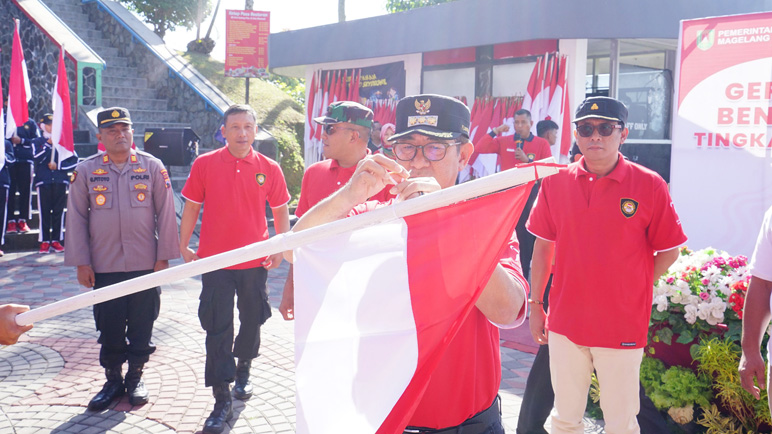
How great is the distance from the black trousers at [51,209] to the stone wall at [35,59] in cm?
571

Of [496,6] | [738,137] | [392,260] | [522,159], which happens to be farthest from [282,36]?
[392,260]

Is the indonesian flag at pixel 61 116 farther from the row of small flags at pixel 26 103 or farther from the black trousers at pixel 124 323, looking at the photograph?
the black trousers at pixel 124 323

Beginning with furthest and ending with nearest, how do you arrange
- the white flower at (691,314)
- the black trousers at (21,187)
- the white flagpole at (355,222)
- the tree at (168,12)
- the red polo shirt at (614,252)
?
the tree at (168,12), the black trousers at (21,187), the white flower at (691,314), the red polo shirt at (614,252), the white flagpole at (355,222)

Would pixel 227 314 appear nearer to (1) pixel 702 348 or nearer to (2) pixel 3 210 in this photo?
(1) pixel 702 348

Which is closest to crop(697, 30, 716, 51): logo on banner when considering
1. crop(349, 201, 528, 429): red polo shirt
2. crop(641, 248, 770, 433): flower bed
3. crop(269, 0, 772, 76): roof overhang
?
crop(269, 0, 772, 76): roof overhang

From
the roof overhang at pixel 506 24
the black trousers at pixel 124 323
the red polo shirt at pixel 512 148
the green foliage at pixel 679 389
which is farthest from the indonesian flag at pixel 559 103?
the black trousers at pixel 124 323

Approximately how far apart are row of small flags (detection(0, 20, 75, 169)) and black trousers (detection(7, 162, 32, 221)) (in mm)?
876

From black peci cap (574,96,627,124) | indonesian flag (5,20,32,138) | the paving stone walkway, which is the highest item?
indonesian flag (5,20,32,138)

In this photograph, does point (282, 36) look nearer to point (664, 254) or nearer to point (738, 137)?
point (738, 137)

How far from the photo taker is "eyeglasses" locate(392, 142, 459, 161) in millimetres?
2363

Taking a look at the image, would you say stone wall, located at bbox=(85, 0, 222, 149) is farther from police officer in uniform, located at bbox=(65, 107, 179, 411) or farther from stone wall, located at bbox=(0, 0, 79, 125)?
police officer in uniform, located at bbox=(65, 107, 179, 411)

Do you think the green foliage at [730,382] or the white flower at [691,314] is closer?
the green foliage at [730,382]

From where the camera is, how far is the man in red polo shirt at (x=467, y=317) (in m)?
2.27

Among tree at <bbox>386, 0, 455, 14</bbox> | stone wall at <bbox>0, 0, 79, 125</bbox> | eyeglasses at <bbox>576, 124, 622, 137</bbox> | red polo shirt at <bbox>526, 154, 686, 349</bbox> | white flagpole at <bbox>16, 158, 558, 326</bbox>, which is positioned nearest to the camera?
white flagpole at <bbox>16, 158, 558, 326</bbox>
